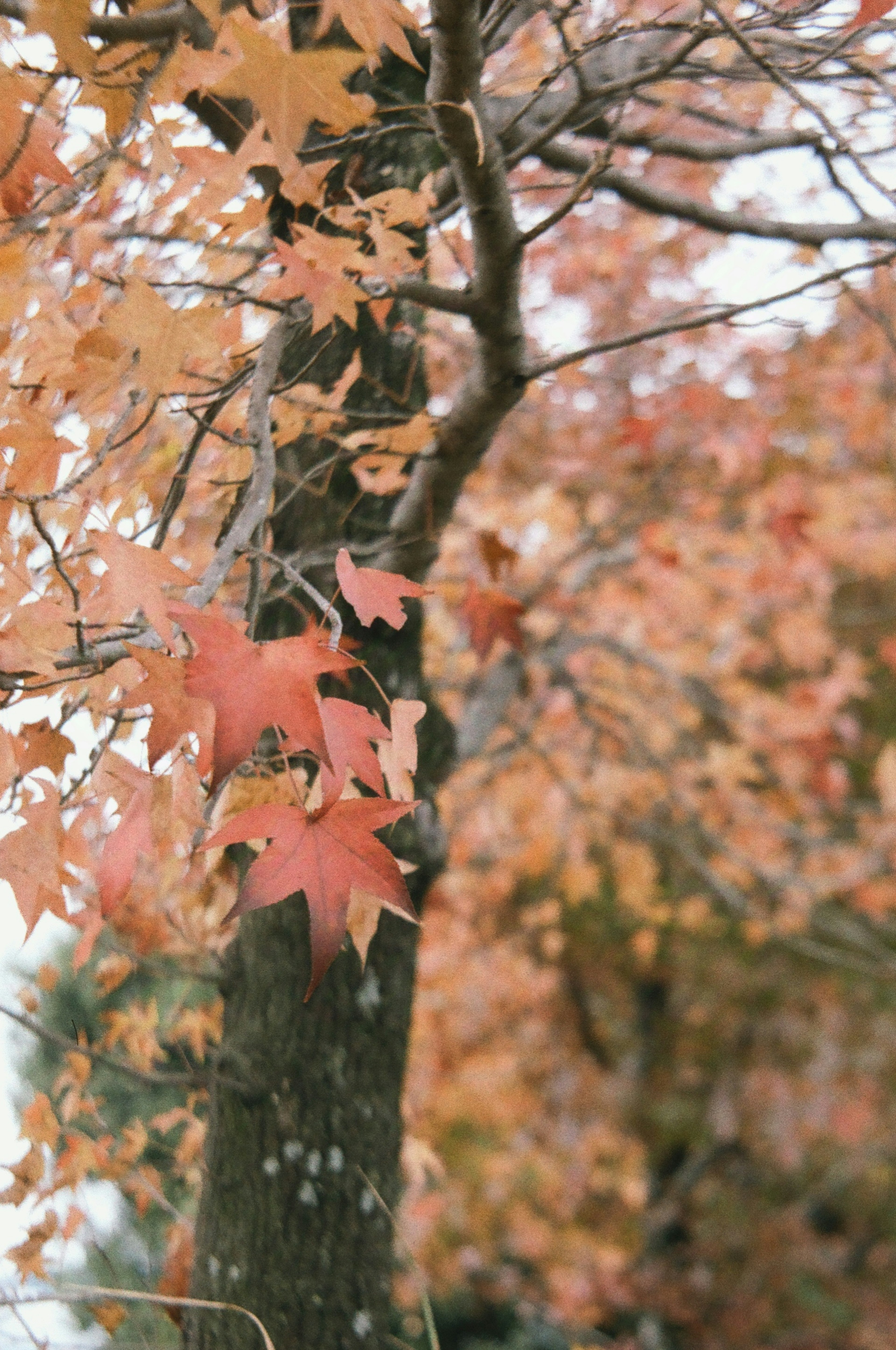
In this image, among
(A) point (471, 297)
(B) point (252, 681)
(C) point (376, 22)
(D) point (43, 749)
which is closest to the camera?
(B) point (252, 681)

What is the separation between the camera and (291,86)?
3.01 feet

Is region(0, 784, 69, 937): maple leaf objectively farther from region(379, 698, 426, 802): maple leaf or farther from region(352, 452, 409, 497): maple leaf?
region(352, 452, 409, 497): maple leaf

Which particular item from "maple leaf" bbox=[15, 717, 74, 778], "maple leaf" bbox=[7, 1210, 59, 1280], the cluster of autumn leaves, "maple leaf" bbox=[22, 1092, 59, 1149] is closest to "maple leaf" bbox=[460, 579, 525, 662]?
the cluster of autumn leaves

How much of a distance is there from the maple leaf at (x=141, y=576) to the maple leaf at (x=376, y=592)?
0.20m

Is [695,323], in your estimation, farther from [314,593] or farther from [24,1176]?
[24,1176]

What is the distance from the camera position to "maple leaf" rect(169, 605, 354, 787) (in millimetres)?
885

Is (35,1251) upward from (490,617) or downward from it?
downward

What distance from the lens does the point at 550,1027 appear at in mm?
8211

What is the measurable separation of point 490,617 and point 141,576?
1262 millimetres

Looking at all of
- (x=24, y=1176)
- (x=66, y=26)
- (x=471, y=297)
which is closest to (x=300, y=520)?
(x=471, y=297)

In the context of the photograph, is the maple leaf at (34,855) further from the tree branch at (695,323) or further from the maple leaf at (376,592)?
the tree branch at (695,323)

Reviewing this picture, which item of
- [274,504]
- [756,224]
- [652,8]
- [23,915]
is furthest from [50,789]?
[652,8]

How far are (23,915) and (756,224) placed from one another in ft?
5.76

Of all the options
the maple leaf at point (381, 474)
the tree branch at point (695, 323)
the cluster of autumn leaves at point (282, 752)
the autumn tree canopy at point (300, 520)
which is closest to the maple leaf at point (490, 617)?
the autumn tree canopy at point (300, 520)
